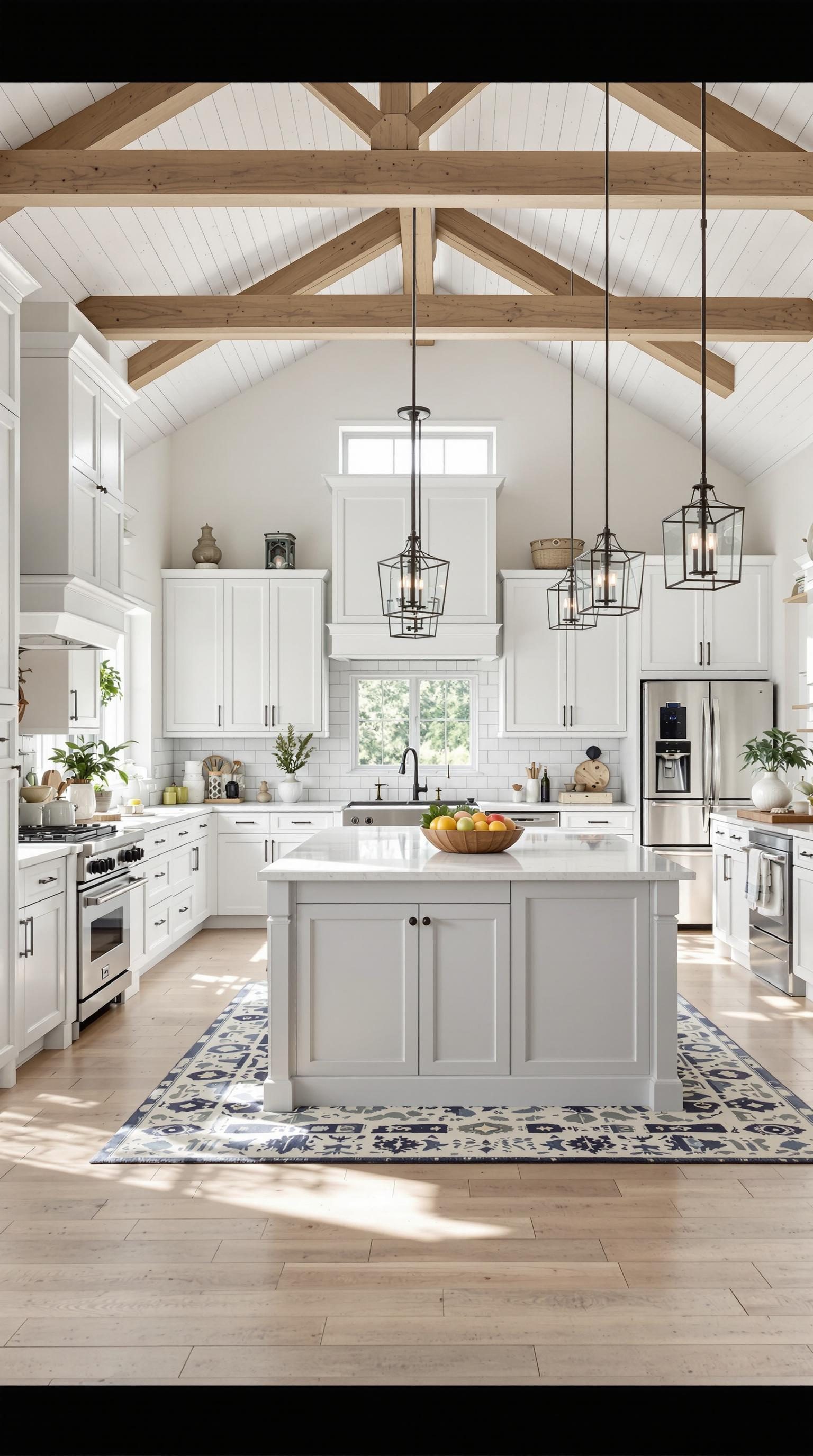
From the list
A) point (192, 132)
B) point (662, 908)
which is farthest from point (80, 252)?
point (662, 908)

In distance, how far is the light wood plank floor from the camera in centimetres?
209

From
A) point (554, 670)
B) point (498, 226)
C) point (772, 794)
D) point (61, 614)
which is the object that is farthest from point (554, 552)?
point (61, 614)

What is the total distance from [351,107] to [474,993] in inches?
151

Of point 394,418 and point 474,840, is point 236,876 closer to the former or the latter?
point 474,840

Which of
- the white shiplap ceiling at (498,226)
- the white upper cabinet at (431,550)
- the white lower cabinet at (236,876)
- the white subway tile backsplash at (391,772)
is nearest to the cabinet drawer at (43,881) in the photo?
the white lower cabinet at (236,876)

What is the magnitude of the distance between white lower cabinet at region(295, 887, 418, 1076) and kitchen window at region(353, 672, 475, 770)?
13.6ft

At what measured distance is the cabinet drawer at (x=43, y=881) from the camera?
394 cm

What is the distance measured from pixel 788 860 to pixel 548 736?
2407 millimetres

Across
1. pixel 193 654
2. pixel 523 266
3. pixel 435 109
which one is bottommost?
pixel 193 654

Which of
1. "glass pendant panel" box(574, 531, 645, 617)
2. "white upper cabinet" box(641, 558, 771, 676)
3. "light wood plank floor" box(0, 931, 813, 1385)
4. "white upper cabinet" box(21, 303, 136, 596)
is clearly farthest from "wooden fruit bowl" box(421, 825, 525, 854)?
"white upper cabinet" box(641, 558, 771, 676)

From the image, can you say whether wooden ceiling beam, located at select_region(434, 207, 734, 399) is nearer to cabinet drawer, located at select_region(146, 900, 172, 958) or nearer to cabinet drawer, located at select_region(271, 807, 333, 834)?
cabinet drawer, located at select_region(271, 807, 333, 834)

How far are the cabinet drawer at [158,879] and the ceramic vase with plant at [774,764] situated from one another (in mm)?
3428

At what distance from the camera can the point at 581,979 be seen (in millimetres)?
3533

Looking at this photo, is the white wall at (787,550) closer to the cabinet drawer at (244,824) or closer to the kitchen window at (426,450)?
the kitchen window at (426,450)
